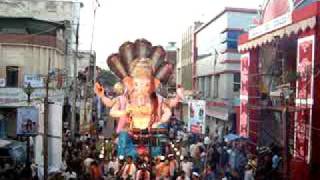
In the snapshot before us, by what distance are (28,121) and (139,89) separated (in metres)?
A: 10.4

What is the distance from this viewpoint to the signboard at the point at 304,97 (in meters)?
20.1

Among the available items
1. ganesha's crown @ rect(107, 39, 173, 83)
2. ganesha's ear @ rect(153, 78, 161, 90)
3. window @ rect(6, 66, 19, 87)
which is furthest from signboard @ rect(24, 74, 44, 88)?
ganesha's ear @ rect(153, 78, 161, 90)

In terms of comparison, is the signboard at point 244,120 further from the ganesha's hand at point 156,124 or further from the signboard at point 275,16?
the ganesha's hand at point 156,124

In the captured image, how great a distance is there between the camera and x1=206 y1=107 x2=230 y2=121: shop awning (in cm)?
3759

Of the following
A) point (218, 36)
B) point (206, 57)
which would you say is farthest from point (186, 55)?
point (218, 36)

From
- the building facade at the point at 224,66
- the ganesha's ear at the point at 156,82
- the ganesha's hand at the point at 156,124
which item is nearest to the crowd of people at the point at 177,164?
the ganesha's hand at the point at 156,124

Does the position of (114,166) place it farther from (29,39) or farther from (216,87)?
(216,87)

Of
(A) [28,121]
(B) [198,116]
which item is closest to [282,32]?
(B) [198,116]

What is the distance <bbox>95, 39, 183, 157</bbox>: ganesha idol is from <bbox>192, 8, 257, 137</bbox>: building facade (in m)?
6.85

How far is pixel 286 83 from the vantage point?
869 inches

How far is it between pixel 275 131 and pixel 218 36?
14781 millimetres

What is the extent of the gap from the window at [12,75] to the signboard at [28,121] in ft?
56.3

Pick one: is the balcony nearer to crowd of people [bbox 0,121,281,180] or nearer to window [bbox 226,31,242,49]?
window [bbox 226,31,242,49]

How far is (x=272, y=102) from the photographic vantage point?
26344 millimetres
